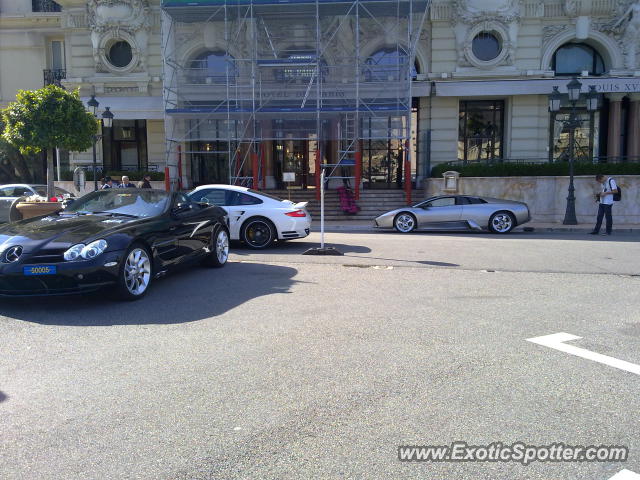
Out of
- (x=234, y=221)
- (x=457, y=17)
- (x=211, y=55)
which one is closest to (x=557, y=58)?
(x=457, y=17)

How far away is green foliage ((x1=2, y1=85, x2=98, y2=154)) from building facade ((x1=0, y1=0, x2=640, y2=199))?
760 centimetres

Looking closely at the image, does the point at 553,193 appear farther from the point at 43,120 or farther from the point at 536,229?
the point at 43,120

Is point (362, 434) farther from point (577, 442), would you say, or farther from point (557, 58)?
point (557, 58)

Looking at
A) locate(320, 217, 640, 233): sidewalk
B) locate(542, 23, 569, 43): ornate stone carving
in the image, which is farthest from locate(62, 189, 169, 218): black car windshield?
locate(542, 23, 569, 43): ornate stone carving

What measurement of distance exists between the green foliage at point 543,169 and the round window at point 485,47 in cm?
611

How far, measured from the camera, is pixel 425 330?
18.7 ft

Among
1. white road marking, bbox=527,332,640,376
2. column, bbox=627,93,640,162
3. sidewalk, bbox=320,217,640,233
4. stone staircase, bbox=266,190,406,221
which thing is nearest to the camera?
white road marking, bbox=527,332,640,376

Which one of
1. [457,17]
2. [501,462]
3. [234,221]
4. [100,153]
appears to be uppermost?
[457,17]

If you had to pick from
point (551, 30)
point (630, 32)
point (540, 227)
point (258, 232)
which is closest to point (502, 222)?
point (540, 227)

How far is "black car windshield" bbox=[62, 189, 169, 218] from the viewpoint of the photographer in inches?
308

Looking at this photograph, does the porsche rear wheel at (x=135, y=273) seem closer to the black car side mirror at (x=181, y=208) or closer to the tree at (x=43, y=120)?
the black car side mirror at (x=181, y=208)

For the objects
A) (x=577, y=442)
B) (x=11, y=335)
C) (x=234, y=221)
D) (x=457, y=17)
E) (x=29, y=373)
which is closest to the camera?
(x=577, y=442)

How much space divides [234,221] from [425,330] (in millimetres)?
7059

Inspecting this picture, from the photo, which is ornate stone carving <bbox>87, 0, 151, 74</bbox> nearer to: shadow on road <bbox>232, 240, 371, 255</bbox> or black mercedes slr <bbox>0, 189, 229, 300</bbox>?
shadow on road <bbox>232, 240, 371, 255</bbox>
